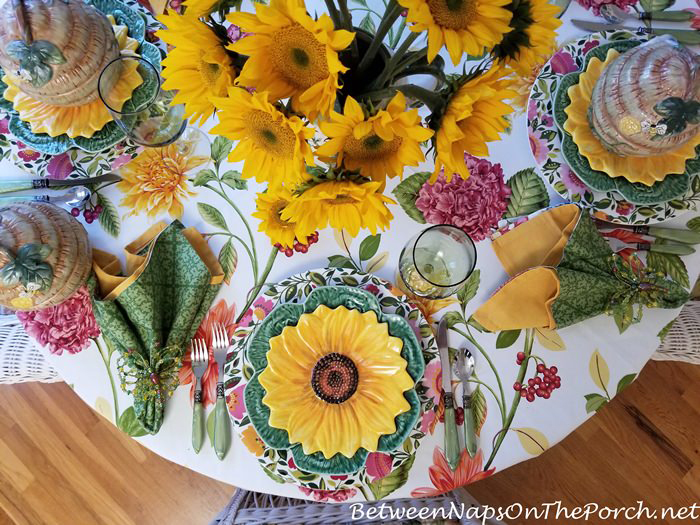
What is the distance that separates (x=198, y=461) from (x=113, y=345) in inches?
8.4

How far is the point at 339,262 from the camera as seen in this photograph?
0.80 metres

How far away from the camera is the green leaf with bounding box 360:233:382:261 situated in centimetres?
80

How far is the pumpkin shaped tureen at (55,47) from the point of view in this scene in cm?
65

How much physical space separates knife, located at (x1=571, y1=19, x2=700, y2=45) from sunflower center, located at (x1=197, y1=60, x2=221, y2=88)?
2.07ft

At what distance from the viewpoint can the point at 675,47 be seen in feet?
2.26

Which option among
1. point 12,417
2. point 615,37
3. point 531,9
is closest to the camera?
point 531,9

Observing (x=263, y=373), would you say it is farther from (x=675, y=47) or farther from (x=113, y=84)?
(x=675, y=47)

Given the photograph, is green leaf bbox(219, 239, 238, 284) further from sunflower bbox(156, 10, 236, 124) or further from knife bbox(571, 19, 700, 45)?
knife bbox(571, 19, 700, 45)

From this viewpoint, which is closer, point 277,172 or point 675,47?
point 277,172

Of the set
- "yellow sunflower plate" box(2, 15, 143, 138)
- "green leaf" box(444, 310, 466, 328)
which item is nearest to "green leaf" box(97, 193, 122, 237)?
"yellow sunflower plate" box(2, 15, 143, 138)

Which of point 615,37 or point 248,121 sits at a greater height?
point 615,37

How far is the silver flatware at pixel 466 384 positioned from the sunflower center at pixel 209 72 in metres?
0.52

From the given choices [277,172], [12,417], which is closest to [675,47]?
[277,172]

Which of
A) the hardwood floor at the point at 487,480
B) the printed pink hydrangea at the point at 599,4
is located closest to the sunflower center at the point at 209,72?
the printed pink hydrangea at the point at 599,4
